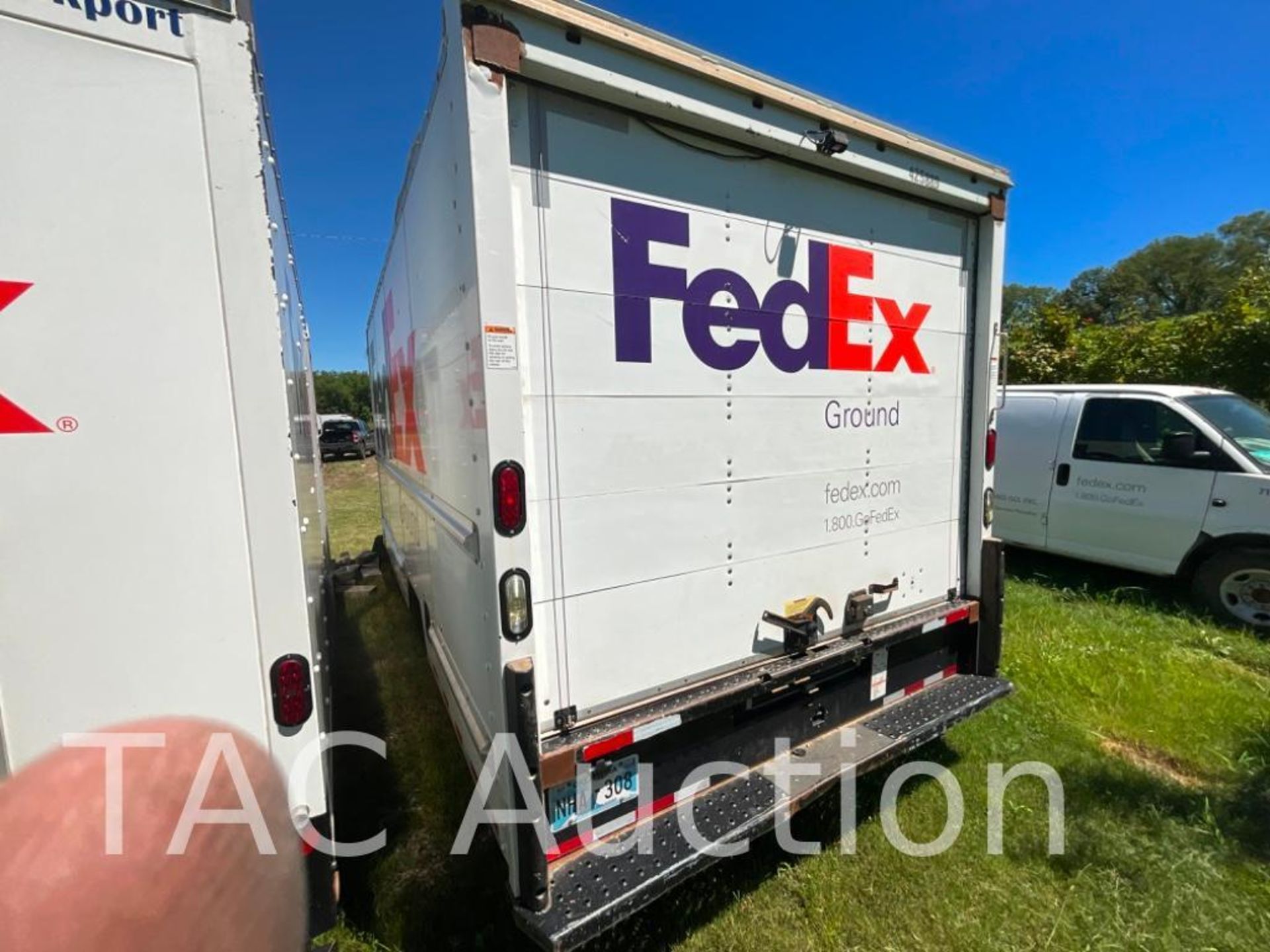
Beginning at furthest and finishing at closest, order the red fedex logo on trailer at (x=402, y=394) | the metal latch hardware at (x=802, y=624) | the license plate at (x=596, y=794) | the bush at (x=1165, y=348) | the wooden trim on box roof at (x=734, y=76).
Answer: the bush at (x=1165, y=348)
the red fedex logo on trailer at (x=402, y=394)
the metal latch hardware at (x=802, y=624)
the license plate at (x=596, y=794)
the wooden trim on box roof at (x=734, y=76)

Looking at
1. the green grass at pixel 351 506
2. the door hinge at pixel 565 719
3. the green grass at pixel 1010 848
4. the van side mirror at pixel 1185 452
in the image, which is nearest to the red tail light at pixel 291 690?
the door hinge at pixel 565 719

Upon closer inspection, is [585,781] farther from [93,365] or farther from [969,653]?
[969,653]

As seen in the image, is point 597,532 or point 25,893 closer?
point 25,893

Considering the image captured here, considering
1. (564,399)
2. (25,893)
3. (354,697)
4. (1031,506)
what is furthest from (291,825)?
(1031,506)

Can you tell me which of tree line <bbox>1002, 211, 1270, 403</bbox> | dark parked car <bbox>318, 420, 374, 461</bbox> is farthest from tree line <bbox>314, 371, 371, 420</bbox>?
tree line <bbox>1002, 211, 1270, 403</bbox>

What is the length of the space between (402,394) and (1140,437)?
6858 millimetres

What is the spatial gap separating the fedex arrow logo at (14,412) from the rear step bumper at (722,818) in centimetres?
190

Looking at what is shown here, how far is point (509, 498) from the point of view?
1.86 m

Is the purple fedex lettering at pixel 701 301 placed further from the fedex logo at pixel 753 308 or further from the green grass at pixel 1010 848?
the green grass at pixel 1010 848

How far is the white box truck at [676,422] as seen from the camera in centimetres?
188

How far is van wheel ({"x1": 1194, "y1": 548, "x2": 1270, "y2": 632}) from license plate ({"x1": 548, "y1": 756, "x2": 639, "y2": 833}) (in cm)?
592

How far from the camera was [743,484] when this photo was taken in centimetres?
244

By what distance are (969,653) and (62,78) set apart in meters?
4.24

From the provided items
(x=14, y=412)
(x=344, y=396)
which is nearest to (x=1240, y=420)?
(x=14, y=412)
